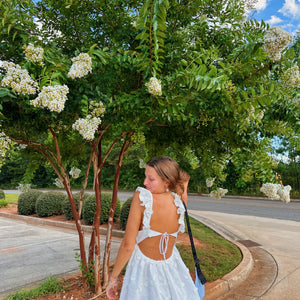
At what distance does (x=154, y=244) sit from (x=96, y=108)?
4.12ft

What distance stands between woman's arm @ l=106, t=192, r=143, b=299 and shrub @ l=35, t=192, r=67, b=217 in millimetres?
8825

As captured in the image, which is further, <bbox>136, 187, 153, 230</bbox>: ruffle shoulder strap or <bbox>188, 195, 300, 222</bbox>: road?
<bbox>188, 195, 300, 222</bbox>: road

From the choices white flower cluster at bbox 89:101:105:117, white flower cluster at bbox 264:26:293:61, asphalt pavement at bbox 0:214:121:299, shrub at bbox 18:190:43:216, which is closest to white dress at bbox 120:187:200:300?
white flower cluster at bbox 89:101:105:117

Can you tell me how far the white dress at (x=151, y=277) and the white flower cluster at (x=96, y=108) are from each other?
2.64 feet

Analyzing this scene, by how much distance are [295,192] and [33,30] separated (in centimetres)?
2235

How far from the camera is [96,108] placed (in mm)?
2354

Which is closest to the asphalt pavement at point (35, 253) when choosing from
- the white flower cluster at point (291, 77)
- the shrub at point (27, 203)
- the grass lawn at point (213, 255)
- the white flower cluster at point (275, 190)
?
the shrub at point (27, 203)

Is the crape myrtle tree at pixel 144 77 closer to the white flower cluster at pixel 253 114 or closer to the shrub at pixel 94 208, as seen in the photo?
the white flower cluster at pixel 253 114

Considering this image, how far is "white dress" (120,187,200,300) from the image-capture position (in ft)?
6.22

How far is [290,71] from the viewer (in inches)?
112

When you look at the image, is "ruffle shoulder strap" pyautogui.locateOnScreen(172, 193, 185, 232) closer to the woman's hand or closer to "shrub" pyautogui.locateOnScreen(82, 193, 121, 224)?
the woman's hand

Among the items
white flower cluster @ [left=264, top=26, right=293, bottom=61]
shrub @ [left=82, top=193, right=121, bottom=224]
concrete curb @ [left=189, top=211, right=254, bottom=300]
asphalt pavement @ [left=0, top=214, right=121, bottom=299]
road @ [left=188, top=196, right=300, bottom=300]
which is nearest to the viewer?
white flower cluster @ [left=264, top=26, right=293, bottom=61]

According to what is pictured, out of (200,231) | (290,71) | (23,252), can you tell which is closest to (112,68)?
(290,71)

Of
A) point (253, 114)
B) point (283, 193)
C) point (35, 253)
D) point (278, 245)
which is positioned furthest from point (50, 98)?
point (278, 245)
